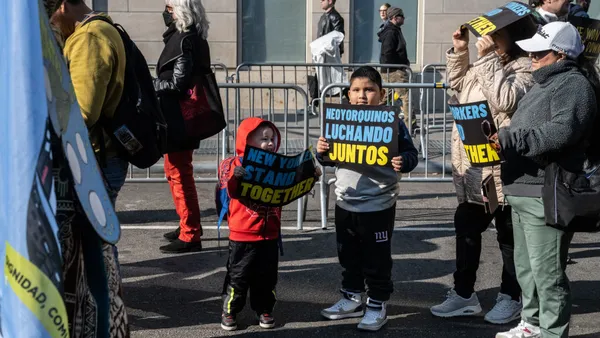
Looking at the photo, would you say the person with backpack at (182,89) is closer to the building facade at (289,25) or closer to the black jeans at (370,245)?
the black jeans at (370,245)

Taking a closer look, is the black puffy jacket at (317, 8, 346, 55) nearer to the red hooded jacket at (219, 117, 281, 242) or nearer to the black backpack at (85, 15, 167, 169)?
the red hooded jacket at (219, 117, 281, 242)

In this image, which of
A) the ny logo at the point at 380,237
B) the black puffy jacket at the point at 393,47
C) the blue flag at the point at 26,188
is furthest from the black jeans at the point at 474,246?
the black puffy jacket at the point at 393,47

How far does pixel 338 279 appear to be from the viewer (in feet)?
20.6

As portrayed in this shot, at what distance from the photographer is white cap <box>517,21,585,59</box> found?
173 inches

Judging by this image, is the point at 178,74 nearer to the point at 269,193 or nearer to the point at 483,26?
the point at 269,193

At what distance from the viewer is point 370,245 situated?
5.27 m

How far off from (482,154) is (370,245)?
3.08ft

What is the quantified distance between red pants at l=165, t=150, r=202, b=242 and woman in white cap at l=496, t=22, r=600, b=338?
9.44ft

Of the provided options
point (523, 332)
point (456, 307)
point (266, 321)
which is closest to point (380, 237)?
point (456, 307)

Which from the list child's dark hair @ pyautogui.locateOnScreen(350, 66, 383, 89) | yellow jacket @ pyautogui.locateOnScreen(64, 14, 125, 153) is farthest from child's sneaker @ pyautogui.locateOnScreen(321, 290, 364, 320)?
yellow jacket @ pyautogui.locateOnScreen(64, 14, 125, 153)

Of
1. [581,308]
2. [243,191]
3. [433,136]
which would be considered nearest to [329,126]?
[243,191]

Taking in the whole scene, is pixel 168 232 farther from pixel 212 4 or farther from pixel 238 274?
pixel 212 4

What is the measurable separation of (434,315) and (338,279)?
948 mm

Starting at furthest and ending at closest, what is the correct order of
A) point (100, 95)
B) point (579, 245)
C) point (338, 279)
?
point (579, 245) < point (338, 279) < point (100, 95)
